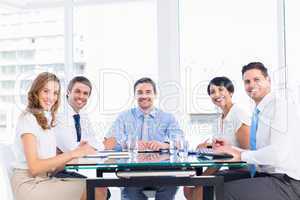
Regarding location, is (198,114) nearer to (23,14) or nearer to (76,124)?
(76,124)

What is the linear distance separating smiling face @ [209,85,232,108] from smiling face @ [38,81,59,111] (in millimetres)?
1266

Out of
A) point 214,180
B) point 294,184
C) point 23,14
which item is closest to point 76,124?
point 214,180

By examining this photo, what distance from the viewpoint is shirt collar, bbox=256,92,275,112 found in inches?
98.1

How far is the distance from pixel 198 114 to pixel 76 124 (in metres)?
1.71

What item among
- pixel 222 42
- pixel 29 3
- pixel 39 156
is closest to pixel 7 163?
pixel 39 156

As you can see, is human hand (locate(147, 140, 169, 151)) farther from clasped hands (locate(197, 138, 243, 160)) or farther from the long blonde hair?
the long blonde hair

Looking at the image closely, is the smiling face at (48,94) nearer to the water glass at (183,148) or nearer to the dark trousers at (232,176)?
the water glass at (183,148)

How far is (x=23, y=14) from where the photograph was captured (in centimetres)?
484

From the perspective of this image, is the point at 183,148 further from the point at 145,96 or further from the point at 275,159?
the point at 145,96

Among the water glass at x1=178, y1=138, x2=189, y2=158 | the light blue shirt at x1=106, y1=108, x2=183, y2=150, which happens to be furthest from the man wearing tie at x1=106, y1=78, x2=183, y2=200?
the water glass at x1=178, y1=138, x2=189, y2=158

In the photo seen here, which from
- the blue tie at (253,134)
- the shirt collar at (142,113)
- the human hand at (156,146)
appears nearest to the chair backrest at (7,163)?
the human hand at (156,146)

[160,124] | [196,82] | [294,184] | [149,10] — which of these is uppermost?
[149,10]

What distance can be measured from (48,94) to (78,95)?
769 millimetres

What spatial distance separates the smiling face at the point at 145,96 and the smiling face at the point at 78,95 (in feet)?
1.41
